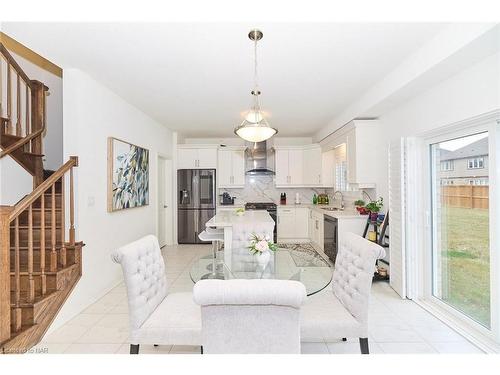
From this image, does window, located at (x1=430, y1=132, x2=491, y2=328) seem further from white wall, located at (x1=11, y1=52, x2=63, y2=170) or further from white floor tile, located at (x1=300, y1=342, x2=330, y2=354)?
white wall, located at (x1=11, y1=52, x2=63, y2=170)

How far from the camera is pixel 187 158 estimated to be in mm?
6320

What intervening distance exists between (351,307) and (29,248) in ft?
8.30

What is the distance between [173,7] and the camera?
1.44m

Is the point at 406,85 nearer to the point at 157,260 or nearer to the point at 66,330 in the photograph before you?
the point at 157,260

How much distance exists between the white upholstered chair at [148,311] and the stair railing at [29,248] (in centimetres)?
98

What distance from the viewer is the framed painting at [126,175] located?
3.49 metres

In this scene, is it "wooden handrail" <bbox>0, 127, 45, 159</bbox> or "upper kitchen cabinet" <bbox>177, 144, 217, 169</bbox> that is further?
"upper kitchen cabinet" <bbox>177, 144, 217, 169</bbox>

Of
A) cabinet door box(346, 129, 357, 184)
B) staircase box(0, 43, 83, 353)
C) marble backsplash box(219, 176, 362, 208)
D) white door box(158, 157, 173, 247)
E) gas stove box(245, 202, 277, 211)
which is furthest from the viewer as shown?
marble backsplash box(219, 176, 362, 208)

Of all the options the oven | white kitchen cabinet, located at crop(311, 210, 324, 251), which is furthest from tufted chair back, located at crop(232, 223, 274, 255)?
the oven

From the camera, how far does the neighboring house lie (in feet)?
7.86

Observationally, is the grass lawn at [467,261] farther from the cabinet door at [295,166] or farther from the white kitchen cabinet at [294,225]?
the cabinet door at [295,166]

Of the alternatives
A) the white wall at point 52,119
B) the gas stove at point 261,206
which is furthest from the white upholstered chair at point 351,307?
the gas stove at point 261,206

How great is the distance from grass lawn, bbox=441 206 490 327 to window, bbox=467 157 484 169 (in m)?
0.38

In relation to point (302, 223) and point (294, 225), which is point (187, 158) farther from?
point (302, 223)
